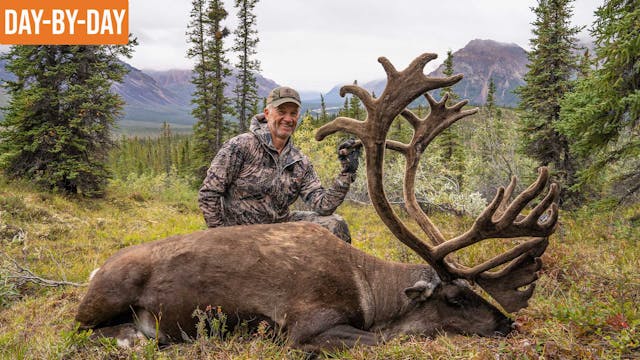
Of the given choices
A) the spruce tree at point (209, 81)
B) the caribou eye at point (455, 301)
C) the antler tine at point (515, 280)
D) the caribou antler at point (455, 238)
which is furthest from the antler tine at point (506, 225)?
the spruce tree at point (209, 81)

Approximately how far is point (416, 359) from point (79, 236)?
350 inches

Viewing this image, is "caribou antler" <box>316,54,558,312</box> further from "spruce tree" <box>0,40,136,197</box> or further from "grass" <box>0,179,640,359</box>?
"spruce tree" <box>0,40,136,197</box>

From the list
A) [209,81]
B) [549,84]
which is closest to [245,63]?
[209,81]

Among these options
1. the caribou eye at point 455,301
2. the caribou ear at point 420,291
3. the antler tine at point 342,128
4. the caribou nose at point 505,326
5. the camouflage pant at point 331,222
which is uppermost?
the antler tine at point 342,128

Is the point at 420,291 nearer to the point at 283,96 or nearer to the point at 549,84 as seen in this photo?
the point at 283,96

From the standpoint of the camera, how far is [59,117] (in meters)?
15.2

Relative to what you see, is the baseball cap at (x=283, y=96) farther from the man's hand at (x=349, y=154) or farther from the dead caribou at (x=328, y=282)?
the dead caribou at (x=328, y=282)

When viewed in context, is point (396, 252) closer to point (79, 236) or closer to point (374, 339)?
point (374, 339)

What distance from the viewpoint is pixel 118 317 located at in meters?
3.81

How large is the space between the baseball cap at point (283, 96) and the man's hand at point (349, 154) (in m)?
1.03

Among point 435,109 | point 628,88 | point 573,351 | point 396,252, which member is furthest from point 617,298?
point 628,88

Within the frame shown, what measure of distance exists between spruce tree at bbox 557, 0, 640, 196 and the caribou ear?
4.52 metres

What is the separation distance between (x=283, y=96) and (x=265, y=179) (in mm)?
1051

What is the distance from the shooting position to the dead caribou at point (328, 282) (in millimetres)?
3510
